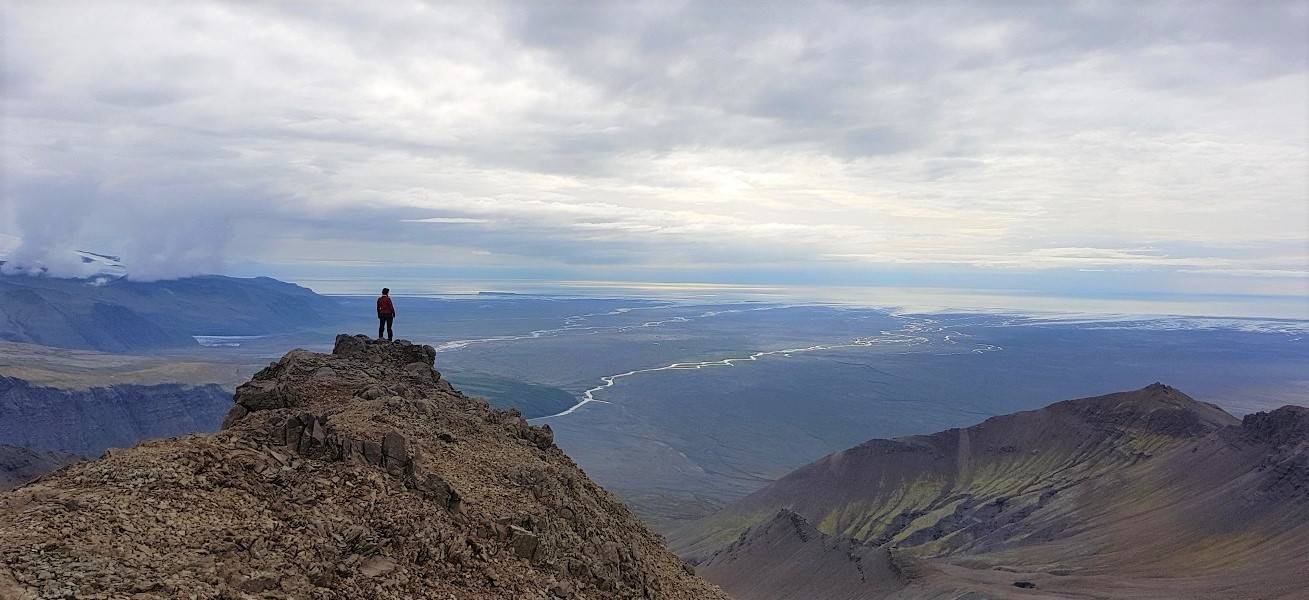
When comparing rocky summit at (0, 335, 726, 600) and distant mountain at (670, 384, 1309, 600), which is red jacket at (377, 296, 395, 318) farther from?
distant mountain at (670, 384, 1309, 600)

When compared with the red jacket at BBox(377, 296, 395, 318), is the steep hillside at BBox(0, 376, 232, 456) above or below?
below

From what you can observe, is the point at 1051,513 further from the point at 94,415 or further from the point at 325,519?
the point at 94,415

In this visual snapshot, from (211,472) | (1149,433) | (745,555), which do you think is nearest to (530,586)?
(211,472)

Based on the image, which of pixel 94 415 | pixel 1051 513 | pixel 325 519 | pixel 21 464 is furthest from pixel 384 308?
pixel 94 415

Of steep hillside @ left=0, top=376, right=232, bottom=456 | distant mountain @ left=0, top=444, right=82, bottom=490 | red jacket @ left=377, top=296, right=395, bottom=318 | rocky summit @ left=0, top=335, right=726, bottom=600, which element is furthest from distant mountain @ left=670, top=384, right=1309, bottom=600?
steep hillside @ left=0, top=376, right=232, bottom=456

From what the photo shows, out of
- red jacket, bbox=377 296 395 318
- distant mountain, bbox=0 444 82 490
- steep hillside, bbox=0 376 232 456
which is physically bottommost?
steep hillside, bbox=0 376 232 456

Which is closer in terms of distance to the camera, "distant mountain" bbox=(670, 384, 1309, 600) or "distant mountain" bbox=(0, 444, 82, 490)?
"distant mountain" bbox=(670, 384, 1309, 600)

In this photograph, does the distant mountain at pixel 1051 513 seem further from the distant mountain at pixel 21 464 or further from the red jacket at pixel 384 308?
the distant mountain at pixel 21 464
